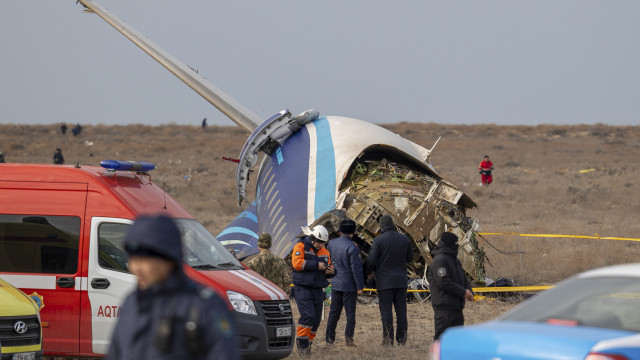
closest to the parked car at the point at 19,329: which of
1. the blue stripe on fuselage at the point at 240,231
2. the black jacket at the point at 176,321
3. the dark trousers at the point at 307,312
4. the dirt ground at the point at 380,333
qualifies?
the dirt ground at the point at 380,333

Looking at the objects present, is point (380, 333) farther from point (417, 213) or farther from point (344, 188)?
point (344, 188)

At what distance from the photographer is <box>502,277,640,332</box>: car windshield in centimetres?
595

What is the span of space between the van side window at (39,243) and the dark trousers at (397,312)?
4.08 metres

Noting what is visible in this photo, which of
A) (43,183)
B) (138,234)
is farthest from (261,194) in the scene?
(138,234)

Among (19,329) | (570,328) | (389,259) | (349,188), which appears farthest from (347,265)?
(570,328)

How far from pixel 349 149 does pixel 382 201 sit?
1503 mm

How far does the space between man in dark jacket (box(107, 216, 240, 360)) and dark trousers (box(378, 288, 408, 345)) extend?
8.47m

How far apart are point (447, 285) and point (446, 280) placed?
6 cm

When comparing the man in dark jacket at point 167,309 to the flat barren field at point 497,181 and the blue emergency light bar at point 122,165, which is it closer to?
the blue emergency light bar at point 122,165

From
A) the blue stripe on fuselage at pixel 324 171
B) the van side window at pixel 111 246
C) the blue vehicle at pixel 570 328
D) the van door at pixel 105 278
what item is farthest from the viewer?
the blue stripe on fuselage at pixel 324 171

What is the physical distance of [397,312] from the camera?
1200cm

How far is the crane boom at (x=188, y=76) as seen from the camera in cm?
2167

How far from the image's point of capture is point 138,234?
3533mm

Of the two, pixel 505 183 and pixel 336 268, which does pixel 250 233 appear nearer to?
pixel 336 268
